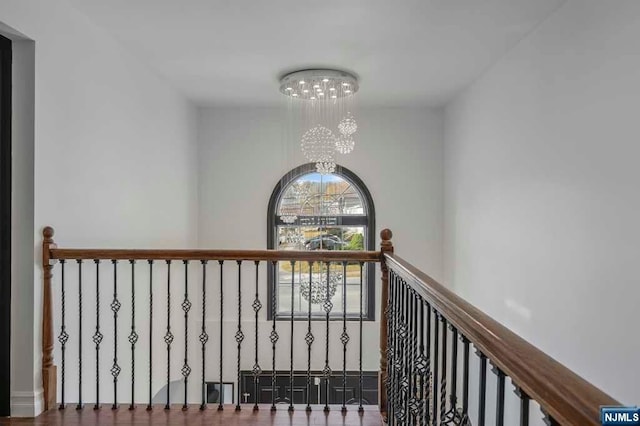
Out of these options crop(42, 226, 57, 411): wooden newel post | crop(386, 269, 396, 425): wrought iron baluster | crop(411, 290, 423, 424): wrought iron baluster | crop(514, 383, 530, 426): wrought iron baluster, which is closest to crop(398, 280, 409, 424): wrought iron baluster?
crop(411, 290, 423, 424): wrought iron baluster

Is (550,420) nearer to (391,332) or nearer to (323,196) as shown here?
(391,332)

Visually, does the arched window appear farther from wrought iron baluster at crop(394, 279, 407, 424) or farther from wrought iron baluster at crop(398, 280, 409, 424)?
wrought iron baluster at crop(398, 280, 409, 424)

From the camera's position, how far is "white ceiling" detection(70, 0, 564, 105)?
2916 millimetres

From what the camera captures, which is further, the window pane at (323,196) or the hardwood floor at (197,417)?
the window pane at (323,196)

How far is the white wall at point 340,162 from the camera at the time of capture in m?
5.66

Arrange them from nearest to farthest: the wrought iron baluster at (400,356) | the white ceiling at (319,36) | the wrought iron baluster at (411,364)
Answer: the wrought iron baluster at (411,364)
the wrought iron baluster at (400,356)
the white ceiling at (319,36)

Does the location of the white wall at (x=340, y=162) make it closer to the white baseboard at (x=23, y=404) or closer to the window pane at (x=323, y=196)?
the window pane at (x=323, y=196)

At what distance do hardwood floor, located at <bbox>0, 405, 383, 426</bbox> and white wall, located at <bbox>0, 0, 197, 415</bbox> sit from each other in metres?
0.18

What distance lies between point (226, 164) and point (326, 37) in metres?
2.71

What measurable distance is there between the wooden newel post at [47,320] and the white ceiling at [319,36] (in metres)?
1.51

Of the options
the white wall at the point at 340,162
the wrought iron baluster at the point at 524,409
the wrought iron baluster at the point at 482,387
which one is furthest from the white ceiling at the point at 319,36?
the wrought iron baluster at the point at 524,409

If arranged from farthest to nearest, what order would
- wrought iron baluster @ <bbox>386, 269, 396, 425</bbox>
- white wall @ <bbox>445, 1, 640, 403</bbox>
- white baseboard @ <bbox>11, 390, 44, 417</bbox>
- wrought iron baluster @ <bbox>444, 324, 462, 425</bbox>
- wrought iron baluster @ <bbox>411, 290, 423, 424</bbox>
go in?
white baseboard @ <bbox>11, 390, 44, 417</bbox> → wrought iron baluster @ <bbox>386, 269, 396, 425</bbox> → white wall @ <bbox>445, 1, 640, 403</bbox> → wrought iron baluster @ <bbox>411, 290, 423, 424</bbox> → wrought iron baluster @ <bbox>444, 324, 462, 425</bbox>

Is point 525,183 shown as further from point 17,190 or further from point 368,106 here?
point 17,190

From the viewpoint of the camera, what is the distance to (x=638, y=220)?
2111 millimetres
